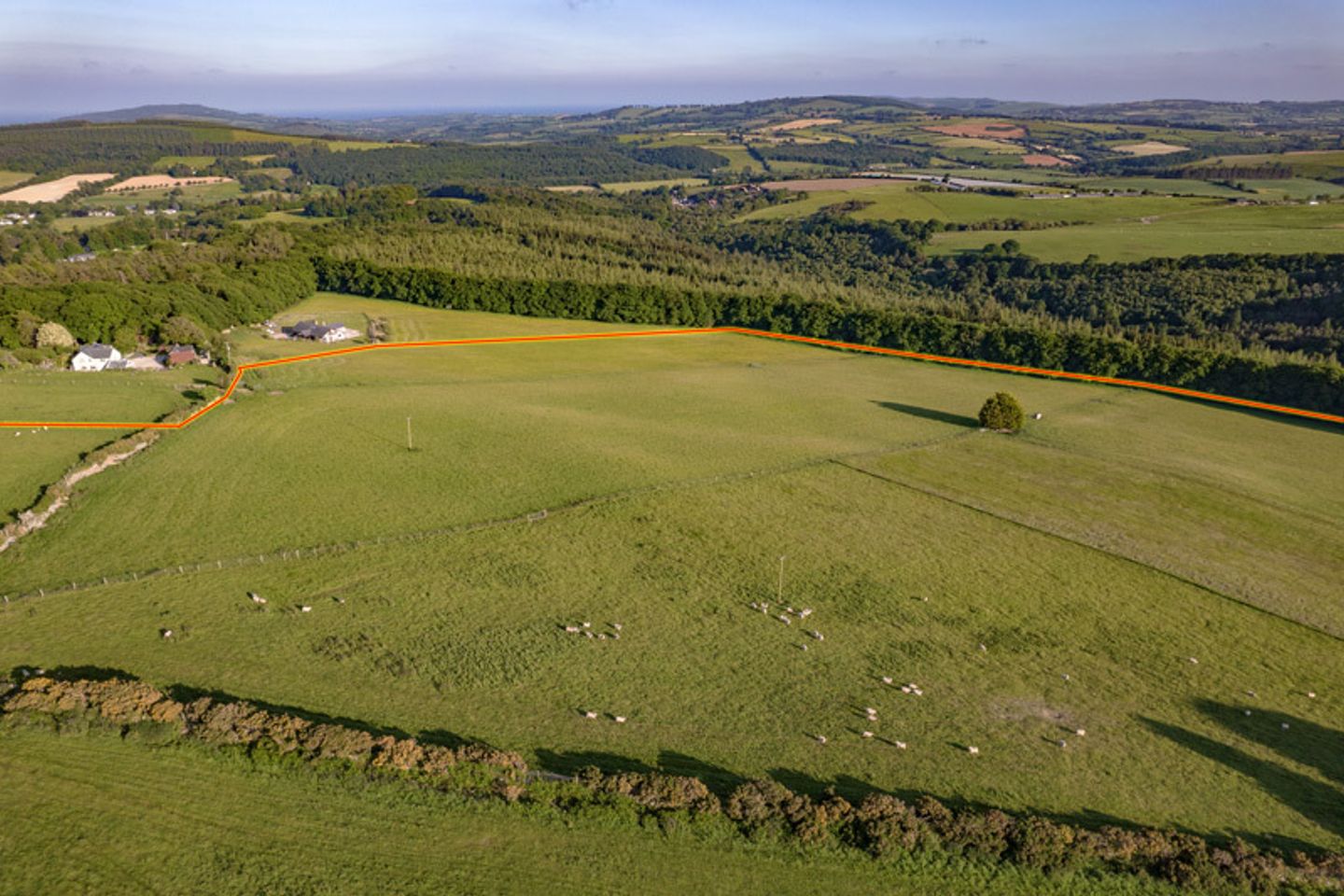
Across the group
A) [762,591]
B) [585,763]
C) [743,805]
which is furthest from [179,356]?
[743,805]

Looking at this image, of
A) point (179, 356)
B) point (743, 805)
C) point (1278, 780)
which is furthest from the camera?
point (179, 356)

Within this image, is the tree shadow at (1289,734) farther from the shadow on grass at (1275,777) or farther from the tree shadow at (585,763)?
the tree shadow at (585,763)

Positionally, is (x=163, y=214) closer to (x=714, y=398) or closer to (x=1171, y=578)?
(x=714, y=398)

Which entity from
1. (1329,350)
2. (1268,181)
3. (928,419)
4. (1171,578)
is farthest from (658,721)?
(1268,181)

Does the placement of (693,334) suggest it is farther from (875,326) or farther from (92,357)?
(92,357)

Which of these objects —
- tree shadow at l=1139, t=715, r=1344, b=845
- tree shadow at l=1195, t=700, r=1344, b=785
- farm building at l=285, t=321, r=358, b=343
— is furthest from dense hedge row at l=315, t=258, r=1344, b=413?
tree shadow at l=1139, t=715, r=1344, b=845

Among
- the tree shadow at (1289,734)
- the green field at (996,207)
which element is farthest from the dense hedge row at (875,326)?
the green field at (996,207)
